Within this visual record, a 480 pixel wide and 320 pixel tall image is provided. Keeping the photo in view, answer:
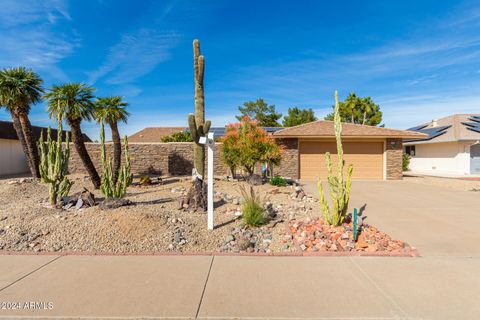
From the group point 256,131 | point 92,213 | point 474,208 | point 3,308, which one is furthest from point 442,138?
point 3,308

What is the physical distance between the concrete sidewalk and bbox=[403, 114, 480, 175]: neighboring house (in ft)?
72.0

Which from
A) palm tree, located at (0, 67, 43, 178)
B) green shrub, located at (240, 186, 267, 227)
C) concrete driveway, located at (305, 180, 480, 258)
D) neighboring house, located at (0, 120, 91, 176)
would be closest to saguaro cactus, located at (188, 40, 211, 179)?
green shrub, located at (240, 186, 267, 227)

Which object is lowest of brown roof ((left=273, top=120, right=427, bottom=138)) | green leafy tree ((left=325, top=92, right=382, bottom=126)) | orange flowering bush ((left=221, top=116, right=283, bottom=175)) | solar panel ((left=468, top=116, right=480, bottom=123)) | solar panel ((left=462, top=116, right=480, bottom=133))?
orange flowering bush ((left=221, top=116, right=283, bottom=175))

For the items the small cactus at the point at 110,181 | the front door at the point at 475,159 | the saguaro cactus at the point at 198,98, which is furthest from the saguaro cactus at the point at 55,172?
the front door at the point at 475,159

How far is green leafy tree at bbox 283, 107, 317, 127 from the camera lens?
40.6 meters

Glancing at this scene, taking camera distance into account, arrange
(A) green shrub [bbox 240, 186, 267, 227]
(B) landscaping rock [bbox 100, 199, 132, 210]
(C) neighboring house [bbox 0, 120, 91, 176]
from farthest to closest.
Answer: (C) neighboring house [bbox 0, 120, 91, 176], (B) landscaping rock [bbox 100, 199, 132, 210], (A) green shrub [bbox 240, 186, 267, 227]

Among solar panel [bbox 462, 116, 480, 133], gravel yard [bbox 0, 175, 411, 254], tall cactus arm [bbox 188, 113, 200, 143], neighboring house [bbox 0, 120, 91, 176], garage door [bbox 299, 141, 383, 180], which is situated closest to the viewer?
gravel yard [bbox 0, 175, 411, 254]

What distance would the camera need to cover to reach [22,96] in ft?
40.3

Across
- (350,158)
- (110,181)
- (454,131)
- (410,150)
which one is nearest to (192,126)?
(110,181)

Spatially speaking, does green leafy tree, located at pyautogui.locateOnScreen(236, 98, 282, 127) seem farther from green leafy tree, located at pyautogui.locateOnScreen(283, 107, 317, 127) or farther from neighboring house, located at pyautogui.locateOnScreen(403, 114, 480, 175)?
neighboring house, located at pyautogui.locateOnScreen(403, 114, 480, 175)

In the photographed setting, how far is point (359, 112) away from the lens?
3416cm

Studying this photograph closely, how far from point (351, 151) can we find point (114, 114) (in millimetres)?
14628

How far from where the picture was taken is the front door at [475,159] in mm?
21391

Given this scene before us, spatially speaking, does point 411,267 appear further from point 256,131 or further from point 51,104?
point 51,104
